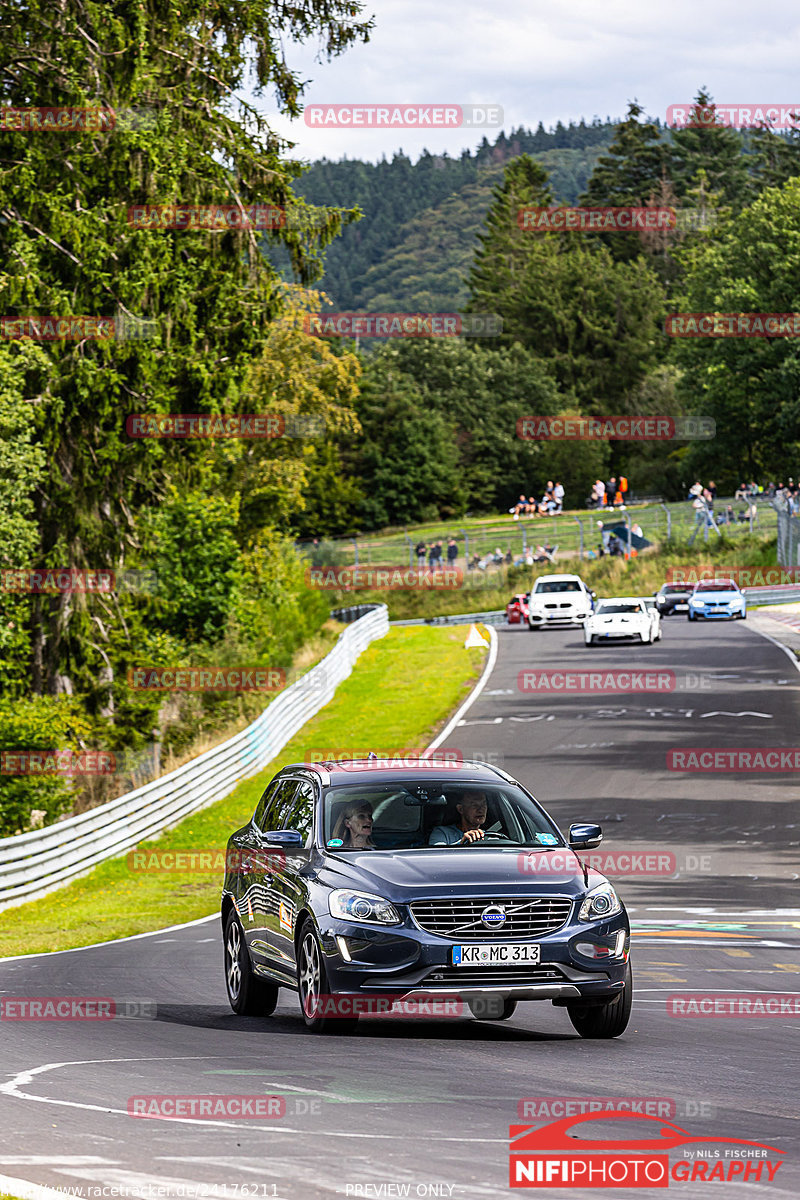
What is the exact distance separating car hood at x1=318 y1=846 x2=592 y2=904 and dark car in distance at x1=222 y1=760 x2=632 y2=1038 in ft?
0.04

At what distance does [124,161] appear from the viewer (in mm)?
32844

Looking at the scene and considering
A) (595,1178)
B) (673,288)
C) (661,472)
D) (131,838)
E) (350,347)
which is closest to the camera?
(595,1178)

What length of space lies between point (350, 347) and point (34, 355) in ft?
327

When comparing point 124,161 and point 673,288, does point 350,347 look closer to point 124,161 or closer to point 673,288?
point 673,288

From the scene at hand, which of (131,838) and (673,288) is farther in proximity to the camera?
(673,288)

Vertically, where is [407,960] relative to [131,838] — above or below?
above

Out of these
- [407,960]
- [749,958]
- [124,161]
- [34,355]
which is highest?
[124,161]

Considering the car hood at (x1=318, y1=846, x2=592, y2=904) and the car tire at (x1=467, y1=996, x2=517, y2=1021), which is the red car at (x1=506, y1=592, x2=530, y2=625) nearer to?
the car tire at (x1=467, y1=996, x2=517, y2=1021)

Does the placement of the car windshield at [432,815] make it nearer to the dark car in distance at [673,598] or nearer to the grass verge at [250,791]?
the grass verge at [250,791]

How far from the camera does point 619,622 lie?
46312 mm

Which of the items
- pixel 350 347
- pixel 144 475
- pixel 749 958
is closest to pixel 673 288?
pixel 350 347

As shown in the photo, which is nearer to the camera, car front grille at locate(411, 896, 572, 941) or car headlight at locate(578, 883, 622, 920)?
car front grille at locate(411, 896, 572, 941)

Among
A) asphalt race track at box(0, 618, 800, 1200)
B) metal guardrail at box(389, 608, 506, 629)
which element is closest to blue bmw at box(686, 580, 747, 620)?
metal guardrail at box(389, 608, 506, 629)

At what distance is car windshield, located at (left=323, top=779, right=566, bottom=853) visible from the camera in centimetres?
1020
